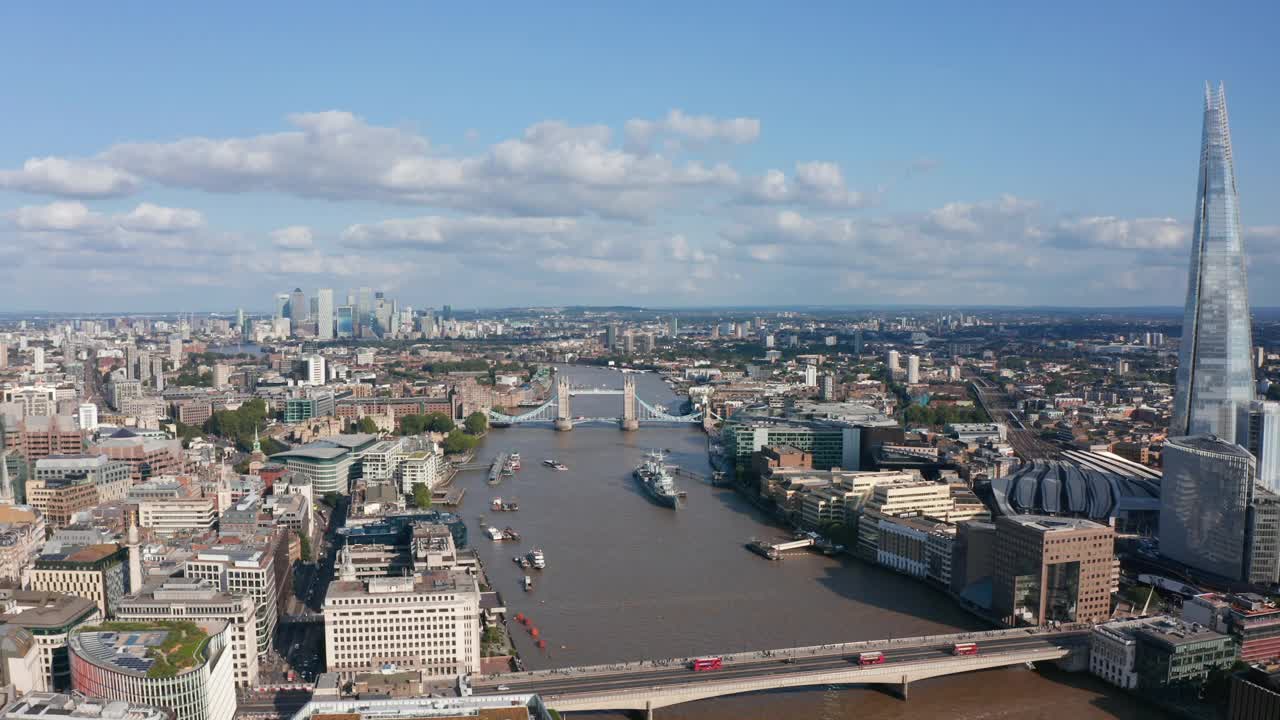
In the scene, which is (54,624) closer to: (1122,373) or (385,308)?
(1122,373)

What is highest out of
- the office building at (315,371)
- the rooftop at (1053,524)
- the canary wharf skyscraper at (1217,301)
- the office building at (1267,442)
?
the canary wharf skyscraper at (1217,301)

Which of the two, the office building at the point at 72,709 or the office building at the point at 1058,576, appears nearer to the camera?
the office building at the point at 72,709

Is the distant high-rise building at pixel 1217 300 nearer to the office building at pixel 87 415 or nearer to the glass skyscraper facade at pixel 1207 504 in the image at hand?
the glass skyscraper facade at pixel 1207 504

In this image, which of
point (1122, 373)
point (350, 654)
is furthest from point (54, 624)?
point (1122, 373)

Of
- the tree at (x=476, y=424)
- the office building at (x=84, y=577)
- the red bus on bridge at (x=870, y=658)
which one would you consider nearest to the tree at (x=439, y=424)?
the tree at (x=476, y=424)

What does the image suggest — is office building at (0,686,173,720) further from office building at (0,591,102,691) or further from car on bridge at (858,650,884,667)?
car on bridge at (858,650,884,667)

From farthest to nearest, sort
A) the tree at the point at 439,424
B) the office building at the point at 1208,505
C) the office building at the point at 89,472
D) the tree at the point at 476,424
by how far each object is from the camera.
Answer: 1. the tree at the point at 476,424
2. the tree at the point at 439,424
3. the office building at the point at 89,472
4. the office building at the point at 1208,505
